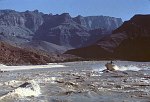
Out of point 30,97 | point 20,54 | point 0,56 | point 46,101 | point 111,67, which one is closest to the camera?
point 46,101

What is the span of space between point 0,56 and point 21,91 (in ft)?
297

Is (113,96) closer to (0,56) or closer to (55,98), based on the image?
(55,98)

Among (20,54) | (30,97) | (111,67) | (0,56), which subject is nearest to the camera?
(30,97)

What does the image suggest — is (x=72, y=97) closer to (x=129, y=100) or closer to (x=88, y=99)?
(x=88, y=99)

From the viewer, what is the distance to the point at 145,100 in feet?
76.4

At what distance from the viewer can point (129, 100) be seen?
2317cm

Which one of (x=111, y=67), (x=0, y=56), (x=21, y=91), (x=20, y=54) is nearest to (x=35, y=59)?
(x=20, y=54)

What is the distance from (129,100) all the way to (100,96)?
295cm

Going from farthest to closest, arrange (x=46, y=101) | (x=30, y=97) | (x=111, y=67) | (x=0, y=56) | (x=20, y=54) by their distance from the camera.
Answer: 1. (x=20, y=54)
2. (x=0, y=56)
3. (x=111, y=67)
4. (x=30, y=97)
5. (x=46, y=101)

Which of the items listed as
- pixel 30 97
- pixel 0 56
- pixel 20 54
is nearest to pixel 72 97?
pixel 30 97

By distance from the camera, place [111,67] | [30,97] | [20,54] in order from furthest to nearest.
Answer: [20,54] < [111,67] < [30,97]

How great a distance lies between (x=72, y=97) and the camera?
24766 mm

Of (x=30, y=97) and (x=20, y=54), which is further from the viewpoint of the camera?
(x=20, y=54)

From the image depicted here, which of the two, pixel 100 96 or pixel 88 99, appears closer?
pixel 88 99
